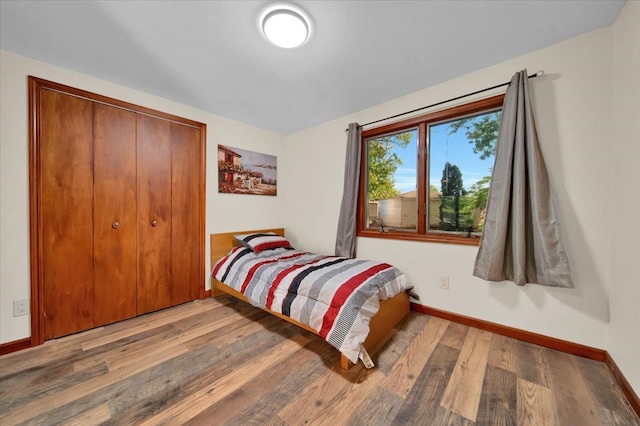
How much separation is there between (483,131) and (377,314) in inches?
74.9

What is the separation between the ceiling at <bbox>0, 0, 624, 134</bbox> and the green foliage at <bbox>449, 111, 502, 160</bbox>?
0.43 metres

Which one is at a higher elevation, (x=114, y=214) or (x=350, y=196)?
(x=350, y=196)

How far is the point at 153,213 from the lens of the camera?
7.98ft

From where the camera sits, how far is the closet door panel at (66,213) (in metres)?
1.89

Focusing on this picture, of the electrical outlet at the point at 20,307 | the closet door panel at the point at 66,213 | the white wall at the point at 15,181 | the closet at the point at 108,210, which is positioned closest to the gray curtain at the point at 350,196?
the closet at the point at 108,210

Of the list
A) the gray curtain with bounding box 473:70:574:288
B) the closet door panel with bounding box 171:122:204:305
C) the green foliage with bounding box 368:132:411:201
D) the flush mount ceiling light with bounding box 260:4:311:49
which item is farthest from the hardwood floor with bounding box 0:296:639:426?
the flush mount ceiling light with bounding box 260:4:311:49

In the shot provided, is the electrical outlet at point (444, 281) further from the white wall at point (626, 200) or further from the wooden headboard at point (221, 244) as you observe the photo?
the wooden headboard at point (221, 244)

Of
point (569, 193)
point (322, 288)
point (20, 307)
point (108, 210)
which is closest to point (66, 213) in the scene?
point (108, 210)

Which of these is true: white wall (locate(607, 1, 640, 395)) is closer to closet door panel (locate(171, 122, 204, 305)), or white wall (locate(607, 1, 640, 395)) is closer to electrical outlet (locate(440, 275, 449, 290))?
electrical outlet (locate(440, 275, 449, 290))

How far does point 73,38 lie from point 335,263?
267cm

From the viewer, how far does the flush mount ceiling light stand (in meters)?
1.42

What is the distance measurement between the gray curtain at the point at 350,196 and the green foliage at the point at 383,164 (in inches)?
8.7

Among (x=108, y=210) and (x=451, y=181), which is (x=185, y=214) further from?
(x=451, y=181)

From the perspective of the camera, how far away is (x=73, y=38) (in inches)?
64.5
